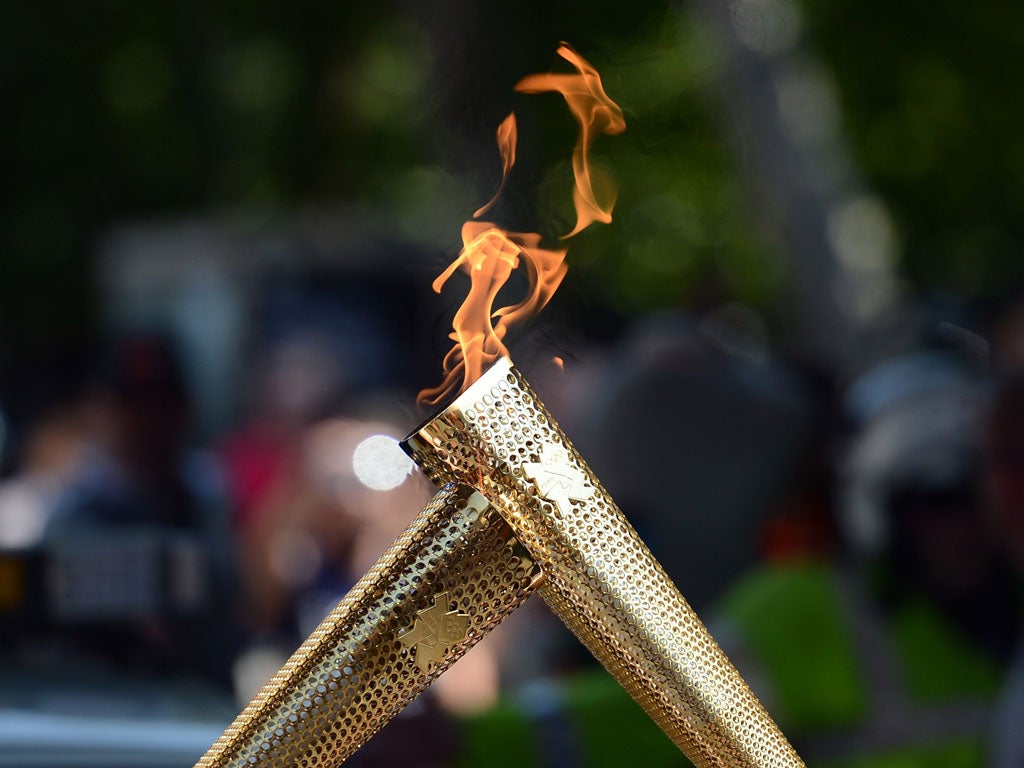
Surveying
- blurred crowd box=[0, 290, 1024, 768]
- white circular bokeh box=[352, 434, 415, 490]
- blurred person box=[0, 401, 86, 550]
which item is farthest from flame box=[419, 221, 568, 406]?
blurred person box=[0, 401, 86, 550]

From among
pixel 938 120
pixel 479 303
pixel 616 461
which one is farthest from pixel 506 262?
pixel 938 120

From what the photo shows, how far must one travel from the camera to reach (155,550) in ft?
9.80

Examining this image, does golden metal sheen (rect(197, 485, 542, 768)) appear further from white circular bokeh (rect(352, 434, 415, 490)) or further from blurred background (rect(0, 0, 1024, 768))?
white circular bokeh (rect(352, 434, 415, 490))

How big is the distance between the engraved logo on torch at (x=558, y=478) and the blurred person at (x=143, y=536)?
2026 mm

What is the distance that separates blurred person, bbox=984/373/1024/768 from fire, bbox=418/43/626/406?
1.30m

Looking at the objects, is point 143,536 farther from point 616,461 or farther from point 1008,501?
point 1008,501

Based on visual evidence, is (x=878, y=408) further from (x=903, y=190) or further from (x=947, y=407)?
(x=903, y=190)

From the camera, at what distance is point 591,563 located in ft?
3.36

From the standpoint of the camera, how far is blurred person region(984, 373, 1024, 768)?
95.3 inches

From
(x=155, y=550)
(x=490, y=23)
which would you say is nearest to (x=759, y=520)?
(x=155, y=550)

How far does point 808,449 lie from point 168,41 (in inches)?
448

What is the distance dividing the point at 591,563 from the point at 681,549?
7.01 ft

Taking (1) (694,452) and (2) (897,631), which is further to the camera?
(1) (694,452)

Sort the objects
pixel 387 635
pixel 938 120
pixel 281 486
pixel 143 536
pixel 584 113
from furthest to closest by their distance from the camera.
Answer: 1. pixel 938 120
2. pixel 281 486
3. pixel 143 536
4. pixel 584 113
5. pixel 387 635
